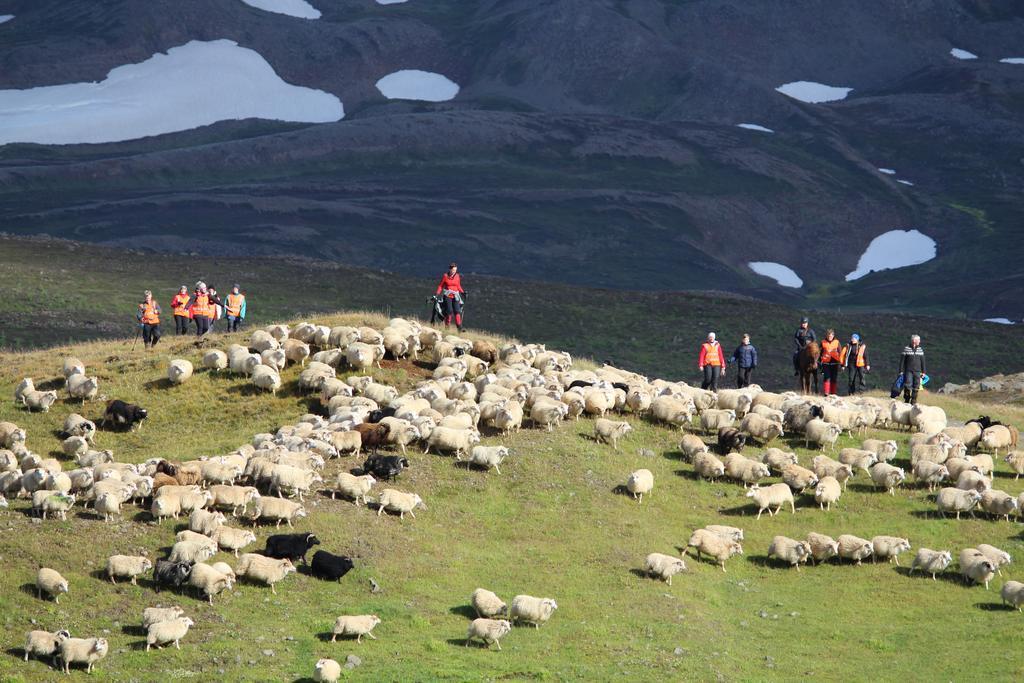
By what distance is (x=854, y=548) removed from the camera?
2258cm

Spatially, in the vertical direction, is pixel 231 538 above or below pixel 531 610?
above

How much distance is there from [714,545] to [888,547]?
126 inches

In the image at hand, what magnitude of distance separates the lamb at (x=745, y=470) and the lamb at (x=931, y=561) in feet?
14.4

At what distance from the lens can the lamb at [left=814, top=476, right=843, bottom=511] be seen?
82.5 ft

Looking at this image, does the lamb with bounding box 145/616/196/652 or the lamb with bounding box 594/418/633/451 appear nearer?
the lamb with bounding box 145/616/196/652

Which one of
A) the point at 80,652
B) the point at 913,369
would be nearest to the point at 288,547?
the point at 80,652

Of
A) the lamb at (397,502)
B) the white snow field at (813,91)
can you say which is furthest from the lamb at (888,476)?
the white snow field at (813,91)

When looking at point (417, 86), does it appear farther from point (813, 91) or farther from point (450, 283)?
point (450, 283)

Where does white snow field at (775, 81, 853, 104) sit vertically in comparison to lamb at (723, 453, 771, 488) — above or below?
above

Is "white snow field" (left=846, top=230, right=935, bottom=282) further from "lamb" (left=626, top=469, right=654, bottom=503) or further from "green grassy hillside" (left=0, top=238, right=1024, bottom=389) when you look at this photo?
"lamb" (left=626, top=469, right=654, bottom=503)

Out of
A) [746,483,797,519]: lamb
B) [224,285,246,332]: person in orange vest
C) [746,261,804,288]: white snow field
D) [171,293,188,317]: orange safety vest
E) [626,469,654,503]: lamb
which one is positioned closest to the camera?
[746,483,797,519]: lamb

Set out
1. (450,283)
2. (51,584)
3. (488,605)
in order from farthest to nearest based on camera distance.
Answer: (450,283), (488,605), (51,584)

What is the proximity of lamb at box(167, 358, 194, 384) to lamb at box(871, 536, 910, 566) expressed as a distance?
17.2 meters

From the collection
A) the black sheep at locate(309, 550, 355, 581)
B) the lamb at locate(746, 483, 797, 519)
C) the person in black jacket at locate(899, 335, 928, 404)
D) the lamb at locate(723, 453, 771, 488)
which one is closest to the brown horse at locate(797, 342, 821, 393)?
the person in black jacket at locate(899, 335, 928, 404)
